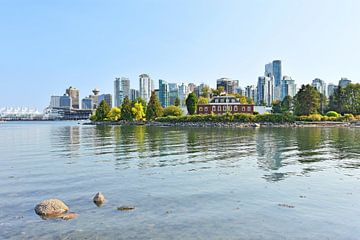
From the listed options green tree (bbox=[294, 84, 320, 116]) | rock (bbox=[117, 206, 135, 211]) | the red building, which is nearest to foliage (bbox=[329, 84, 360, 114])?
green tree (bbox=[294, 84, 320, 116])

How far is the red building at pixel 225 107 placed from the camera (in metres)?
126

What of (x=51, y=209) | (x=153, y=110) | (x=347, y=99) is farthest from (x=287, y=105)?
(x=51, y=209)

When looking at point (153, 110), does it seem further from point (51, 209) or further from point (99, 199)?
point (51, 209)

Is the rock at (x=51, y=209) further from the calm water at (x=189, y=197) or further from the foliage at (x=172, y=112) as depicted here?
the foliage at (x=172, y=112)

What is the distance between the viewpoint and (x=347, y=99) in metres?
126

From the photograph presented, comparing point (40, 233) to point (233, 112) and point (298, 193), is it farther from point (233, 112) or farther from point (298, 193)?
point (233, 112)

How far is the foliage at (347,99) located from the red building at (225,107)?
3053cm

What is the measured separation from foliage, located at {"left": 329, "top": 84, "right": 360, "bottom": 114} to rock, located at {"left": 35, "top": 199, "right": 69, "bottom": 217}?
12295 centimetres

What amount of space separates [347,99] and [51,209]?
12843 cm

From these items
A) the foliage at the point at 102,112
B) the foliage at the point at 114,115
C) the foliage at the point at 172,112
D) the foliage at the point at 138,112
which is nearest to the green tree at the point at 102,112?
the foliage at the point at 102,112

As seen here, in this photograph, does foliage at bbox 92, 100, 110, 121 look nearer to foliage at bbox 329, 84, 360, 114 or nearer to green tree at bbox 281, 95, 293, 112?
green tree at bbox 281, 95, 293, 112

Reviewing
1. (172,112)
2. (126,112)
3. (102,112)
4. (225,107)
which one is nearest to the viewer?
(225,107)

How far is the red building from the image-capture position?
126 meters

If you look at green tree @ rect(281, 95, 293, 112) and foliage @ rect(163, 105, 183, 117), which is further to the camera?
green tree @ rect(281, 95, 293, 112)
